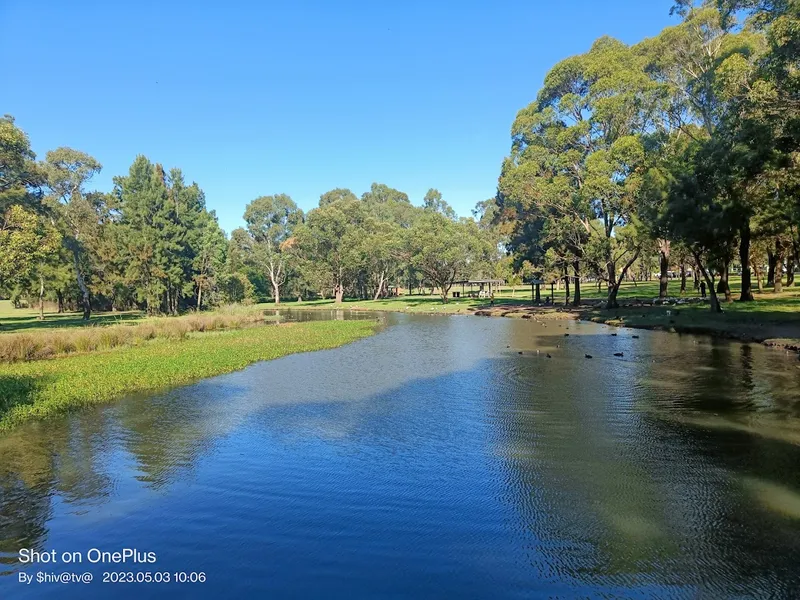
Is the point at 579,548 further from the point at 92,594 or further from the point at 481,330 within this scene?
A: the point at 481,330

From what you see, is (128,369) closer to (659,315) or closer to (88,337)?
(88,337)

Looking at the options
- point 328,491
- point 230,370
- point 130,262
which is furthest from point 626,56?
point 130,262

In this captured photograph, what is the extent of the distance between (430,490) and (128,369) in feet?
55.1

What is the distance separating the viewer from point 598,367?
2073cm

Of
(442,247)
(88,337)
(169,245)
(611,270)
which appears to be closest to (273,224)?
(169,245)

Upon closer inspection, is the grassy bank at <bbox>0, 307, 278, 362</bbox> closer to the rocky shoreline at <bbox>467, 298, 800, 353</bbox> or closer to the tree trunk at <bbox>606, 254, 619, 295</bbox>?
the rocky shoreline at <bbox>467, 298, 800, 353</bbox>

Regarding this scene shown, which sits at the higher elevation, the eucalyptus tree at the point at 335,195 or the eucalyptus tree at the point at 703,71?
the eucalyptus tree at the point at 335,195

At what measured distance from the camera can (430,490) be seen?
9.17 meters

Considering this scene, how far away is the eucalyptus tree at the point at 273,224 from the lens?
9562 cm


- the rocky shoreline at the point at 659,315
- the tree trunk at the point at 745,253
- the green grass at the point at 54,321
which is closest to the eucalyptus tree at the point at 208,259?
the green grass at the point at 54,321

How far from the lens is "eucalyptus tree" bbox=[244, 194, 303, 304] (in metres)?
95.6

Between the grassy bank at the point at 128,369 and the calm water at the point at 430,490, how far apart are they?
1402 mm

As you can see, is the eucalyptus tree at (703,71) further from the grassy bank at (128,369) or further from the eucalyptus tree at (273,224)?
the eucalyptus tree at (273,224)

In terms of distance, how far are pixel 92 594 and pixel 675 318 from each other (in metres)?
35.6
